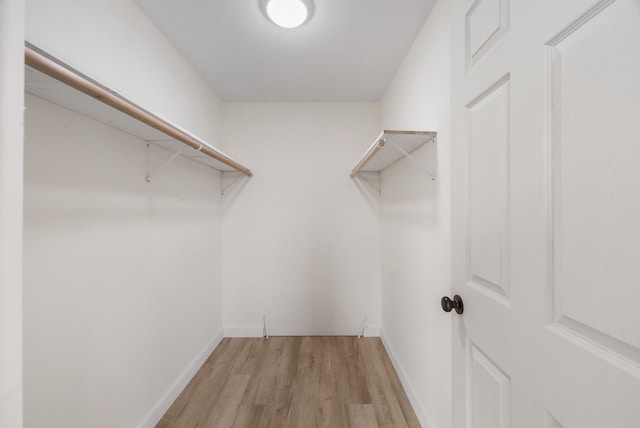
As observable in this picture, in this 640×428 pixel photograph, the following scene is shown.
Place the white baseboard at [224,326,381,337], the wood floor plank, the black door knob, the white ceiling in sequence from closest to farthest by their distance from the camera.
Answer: the black door knob, the white ceiling, the wood floor plank, the white baseboard at [224,326,381,337]

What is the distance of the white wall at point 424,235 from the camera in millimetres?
1230

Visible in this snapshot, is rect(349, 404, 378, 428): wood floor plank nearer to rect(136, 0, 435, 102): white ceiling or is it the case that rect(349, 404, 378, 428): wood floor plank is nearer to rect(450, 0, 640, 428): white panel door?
rect(450, 0, 640, 428): white panel door

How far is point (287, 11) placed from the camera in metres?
1.32

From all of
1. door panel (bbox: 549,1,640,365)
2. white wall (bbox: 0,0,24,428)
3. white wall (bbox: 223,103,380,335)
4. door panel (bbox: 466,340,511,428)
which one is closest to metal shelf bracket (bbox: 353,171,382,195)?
white wall (bbox: 223,103,380,335)

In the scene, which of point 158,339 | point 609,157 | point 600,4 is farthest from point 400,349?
point 600,4

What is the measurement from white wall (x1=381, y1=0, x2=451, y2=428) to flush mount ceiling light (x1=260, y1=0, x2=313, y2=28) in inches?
26.8

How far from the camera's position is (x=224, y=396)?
1676 millimetres

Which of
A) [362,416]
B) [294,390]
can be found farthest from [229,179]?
[362,416]

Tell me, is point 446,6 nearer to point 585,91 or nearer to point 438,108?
point 438,108

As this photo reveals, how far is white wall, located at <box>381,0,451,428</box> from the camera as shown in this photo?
1.23 meters

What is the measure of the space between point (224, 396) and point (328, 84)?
8.07 ft

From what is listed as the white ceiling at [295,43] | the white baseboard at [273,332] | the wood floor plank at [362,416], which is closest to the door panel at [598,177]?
the white ceiling at [295,43]

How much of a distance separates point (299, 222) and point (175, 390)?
1.55m

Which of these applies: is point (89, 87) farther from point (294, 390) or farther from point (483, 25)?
Answer: point (294, 390)
